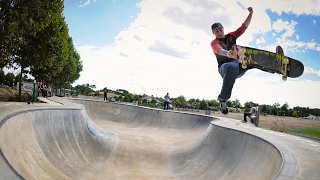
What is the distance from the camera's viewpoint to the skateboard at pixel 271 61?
14.2m

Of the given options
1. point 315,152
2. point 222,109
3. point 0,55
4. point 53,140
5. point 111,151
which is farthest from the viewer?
point 222,109

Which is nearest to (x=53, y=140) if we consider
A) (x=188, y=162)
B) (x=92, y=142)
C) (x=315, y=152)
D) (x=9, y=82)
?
(x=92, y=142)

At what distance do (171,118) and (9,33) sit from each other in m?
11.5

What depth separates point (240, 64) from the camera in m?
15.4

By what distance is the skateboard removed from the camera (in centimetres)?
1417

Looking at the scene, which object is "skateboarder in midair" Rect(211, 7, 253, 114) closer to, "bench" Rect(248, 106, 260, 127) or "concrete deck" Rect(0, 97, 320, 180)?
"bench" Rect(248, 106, 260, 127)

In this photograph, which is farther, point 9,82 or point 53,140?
point 9,82

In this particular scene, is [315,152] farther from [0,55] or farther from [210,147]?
[0,55]

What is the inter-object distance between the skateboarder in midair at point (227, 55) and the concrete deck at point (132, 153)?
17.8 feet

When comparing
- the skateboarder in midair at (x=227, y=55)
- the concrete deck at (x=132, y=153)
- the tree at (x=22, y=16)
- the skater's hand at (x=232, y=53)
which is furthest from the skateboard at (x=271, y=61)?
the tree at (x=22, y=16)

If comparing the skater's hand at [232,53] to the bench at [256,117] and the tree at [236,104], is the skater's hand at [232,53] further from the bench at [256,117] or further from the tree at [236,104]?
the tree at [236,104]

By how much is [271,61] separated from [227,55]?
2.60m

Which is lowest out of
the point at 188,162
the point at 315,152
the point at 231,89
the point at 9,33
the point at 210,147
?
Result: the point at 188,162

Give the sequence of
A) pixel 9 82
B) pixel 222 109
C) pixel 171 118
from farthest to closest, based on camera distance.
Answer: pixel 9 82
pixel 171 118
pixel 222 109
